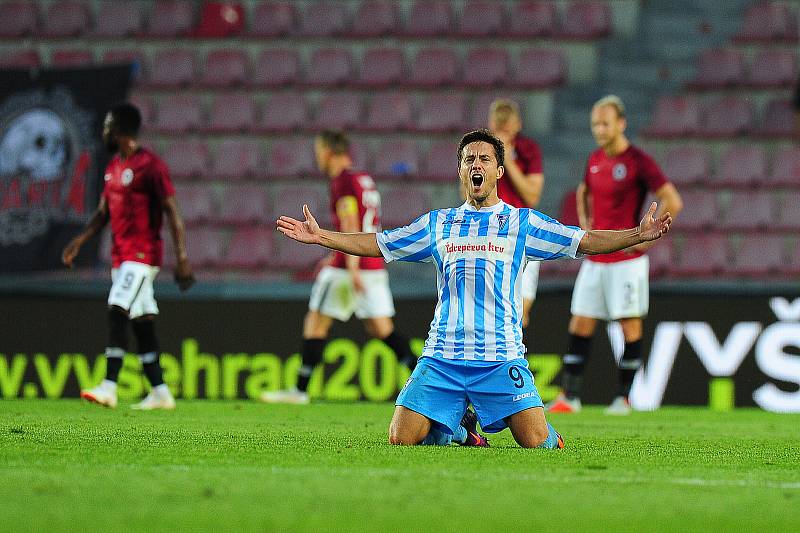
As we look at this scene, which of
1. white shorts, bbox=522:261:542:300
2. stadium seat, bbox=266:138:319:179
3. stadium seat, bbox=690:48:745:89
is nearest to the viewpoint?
white shorts, bbox=522:261:542:300

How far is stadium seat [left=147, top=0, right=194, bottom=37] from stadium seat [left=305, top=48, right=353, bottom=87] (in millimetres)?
1916

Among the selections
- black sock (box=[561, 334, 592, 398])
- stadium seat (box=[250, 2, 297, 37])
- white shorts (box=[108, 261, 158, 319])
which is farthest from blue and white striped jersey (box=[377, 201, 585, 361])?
stadium seat (box=[250, 2, 297, 37])

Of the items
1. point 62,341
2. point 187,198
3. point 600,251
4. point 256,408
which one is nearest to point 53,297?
point 62,341

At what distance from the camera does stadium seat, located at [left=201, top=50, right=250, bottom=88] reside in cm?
1613

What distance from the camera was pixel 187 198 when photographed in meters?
14.9

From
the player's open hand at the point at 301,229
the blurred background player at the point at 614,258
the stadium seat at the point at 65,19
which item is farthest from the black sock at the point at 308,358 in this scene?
the stadium seat at the point at 65,19

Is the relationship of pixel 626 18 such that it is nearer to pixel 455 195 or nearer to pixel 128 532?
pixel 455 195

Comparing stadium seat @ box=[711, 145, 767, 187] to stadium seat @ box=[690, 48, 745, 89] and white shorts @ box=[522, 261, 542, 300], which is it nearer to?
stadium seat @ box=[690, 48, 745, 89]

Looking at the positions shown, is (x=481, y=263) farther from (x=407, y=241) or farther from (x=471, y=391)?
(x=471, y=391)

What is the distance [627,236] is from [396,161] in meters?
9.36

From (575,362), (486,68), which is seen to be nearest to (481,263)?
(575,362)

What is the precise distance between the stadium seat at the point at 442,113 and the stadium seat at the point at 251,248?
7.28ft

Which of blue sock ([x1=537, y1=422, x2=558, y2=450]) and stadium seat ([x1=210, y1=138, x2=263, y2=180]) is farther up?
stadium seat ([x1=210, y1=138, x2=263, y2=180])

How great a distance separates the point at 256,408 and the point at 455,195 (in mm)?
5631
